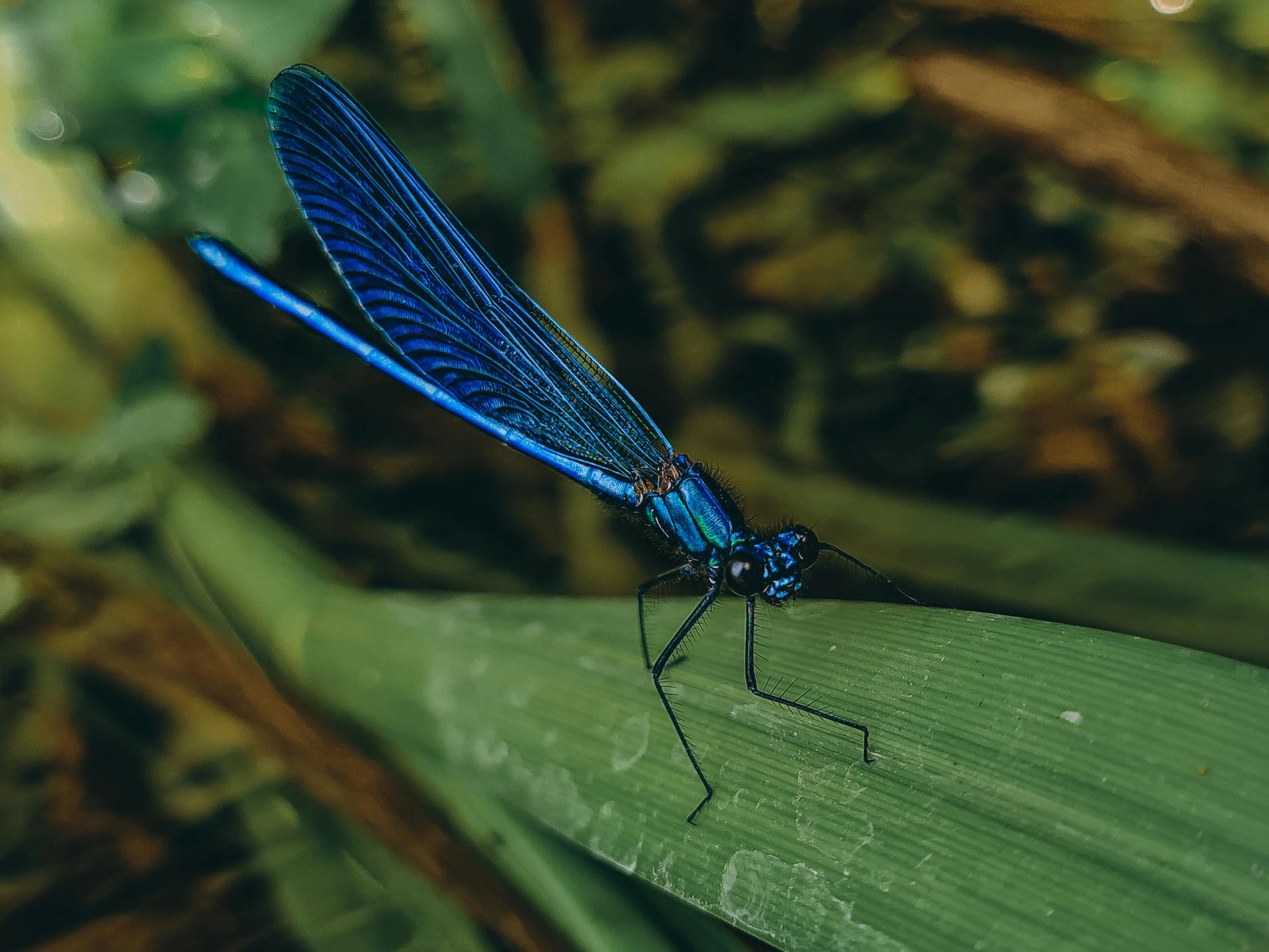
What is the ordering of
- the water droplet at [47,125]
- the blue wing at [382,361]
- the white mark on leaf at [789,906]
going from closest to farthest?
1. the white mark on leaf at [789,906]
2. the blue wing at [382,361]
3. the water droplet at [47,125]

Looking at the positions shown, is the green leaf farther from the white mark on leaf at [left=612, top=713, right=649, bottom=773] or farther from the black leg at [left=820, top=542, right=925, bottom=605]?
the black leg at [left=820, top=542, right=925, bottom=605]

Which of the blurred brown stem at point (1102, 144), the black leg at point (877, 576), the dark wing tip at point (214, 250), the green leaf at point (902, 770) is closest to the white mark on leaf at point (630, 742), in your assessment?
the green leaf at point (902, 770)

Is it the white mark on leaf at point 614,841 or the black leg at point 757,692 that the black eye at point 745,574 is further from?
the white mark on leaf at point 614,841

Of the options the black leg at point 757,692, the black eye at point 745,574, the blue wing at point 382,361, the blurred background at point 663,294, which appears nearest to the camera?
the black leg at point 757,692

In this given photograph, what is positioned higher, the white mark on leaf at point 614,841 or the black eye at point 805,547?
the black eye at point 805,547

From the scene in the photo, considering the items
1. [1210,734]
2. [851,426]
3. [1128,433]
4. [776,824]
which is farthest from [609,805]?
[1128,433]

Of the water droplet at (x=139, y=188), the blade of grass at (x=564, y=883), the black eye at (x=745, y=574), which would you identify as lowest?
the blade of grass at (x=564, y=883)

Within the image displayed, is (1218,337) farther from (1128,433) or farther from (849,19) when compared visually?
(849,19)
